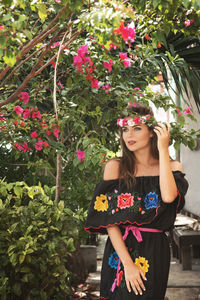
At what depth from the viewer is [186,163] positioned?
239 inches

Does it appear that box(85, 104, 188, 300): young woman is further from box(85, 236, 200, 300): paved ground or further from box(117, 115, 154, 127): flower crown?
box(85, 236, 200, 300): paved ground

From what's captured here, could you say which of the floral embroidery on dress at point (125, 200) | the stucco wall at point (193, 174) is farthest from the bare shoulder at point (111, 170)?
the stucco wall at point (193, 174)

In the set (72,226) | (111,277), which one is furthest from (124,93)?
(111,277)

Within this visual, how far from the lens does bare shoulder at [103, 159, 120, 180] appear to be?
1.99m

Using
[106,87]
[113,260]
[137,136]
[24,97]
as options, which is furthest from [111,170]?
[24,97]

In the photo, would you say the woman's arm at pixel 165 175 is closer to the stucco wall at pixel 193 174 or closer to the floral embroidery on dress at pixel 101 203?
the floral embroidery on dress at pixel 101 203

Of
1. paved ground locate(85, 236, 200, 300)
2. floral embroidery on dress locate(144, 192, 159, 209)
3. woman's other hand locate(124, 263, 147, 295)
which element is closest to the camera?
woman's other hand locate(124, 263, 147, 295)

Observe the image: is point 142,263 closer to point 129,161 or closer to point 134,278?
point 134,278

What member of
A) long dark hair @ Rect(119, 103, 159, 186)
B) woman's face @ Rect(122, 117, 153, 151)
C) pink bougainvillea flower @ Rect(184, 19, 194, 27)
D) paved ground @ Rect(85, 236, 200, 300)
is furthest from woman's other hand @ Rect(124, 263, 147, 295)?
paved ground @ Rect(85, 236, 200, 300)

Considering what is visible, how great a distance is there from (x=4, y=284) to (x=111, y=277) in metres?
0.74

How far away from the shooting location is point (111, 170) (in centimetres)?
200

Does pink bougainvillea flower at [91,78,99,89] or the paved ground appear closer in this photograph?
pink bougainvillea flower at [91,78,99,89]

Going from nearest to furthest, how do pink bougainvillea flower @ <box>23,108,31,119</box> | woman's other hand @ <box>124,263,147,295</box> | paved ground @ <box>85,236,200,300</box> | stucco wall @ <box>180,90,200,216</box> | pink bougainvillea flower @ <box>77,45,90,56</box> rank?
woman's other hand @ <box>124,263,147,295</box> → pink bougainvillea flower @ <box>77,45,90,56</box> → pink bougainvillea flower @ <box>23,108,31,119</box> → paved ground @ <box>85,236,200,300</box> → stucco wall @ <box>180,90,200,216</box>

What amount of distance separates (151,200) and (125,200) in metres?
0.12
